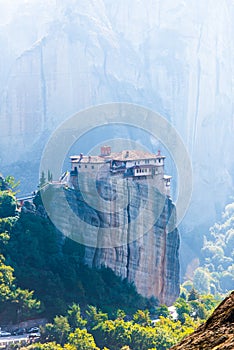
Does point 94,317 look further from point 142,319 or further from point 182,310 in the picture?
point 182,310

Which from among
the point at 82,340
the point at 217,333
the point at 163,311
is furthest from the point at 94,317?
the point at 217,333

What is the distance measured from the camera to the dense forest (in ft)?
89.3

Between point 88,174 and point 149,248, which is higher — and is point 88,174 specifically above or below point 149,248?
above

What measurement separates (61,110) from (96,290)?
191 ft

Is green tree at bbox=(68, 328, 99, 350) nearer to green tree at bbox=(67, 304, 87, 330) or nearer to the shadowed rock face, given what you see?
green tree at bbox=(67, 304, 87, 330)

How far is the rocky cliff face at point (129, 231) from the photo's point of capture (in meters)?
31.9

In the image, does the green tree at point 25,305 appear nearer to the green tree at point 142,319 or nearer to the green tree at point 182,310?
the green tree at point 142,319

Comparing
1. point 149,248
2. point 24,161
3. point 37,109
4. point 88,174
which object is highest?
point 37,109

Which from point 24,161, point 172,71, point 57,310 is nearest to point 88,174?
point 57,310

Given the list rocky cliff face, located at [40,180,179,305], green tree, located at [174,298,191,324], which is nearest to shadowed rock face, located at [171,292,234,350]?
rocky cliff face, located at [40,180,179,305]

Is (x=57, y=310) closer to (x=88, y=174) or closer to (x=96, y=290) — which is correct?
(x=96, y=290)

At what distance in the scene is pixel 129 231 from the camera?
3281cm

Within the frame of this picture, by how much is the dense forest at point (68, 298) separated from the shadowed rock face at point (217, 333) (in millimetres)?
19684

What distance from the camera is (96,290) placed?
31156 mm
